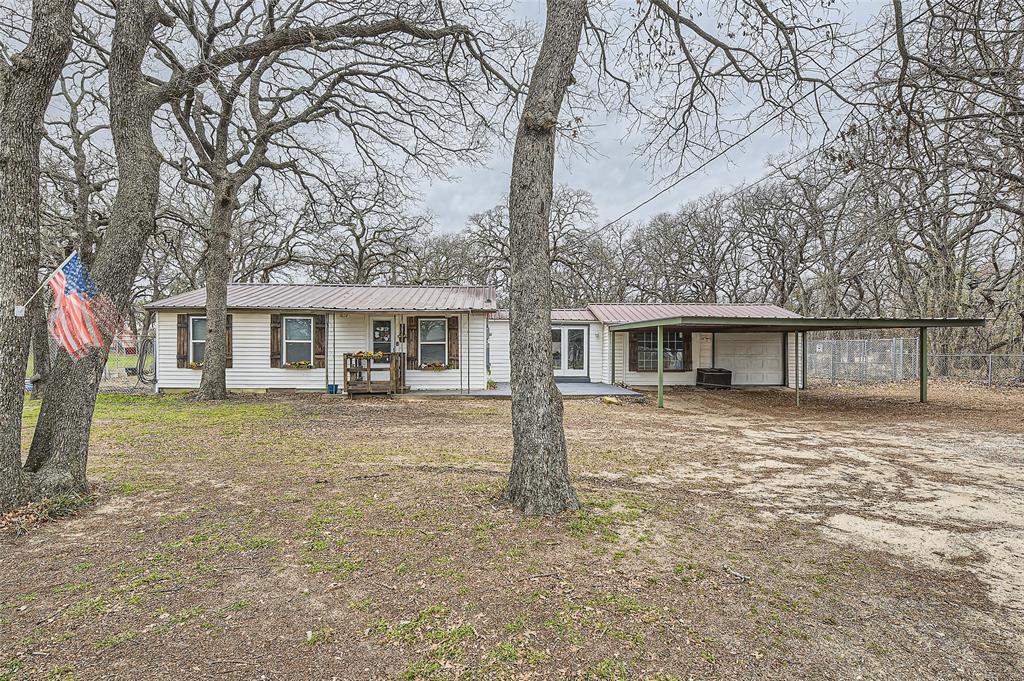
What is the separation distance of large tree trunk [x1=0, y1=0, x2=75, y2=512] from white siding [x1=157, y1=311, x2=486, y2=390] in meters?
9.34

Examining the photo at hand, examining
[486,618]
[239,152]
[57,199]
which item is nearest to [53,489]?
[486,618]

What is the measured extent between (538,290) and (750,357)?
46.9 feet

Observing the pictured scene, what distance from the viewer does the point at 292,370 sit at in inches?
517

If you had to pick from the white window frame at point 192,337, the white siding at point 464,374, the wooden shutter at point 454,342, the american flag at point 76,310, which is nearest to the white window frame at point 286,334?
the white window frame at point 192,337

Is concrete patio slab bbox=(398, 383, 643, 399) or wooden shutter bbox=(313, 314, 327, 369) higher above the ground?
wooden shutter bbox=(313, 314, 327, 369)

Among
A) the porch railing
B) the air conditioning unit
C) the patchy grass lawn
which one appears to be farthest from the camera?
the air conditioning unit

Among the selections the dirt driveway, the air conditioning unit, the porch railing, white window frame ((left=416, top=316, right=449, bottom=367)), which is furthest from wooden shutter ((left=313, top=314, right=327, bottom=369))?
the air conditioning unit

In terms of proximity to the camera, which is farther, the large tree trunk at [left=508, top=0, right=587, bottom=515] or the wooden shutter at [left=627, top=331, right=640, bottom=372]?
the wooden shutter at [left=627, top=331, right=640, bottom=372]

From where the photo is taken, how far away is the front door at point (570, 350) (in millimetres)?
16219

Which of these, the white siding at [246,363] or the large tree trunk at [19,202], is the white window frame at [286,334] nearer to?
the white siding at [246,363]

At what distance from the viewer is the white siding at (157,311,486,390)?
1305 cm

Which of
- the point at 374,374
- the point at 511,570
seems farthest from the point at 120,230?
the point at 374,374

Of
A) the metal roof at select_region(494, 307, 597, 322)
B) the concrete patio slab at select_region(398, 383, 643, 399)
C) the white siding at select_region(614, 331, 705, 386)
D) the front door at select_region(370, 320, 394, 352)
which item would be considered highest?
the metal roof at select_region(494, 307, 597, 322)

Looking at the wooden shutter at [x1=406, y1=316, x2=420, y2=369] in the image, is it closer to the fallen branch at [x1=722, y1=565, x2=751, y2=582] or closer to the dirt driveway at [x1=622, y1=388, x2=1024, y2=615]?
the dirt driveway at [x1=622, y1=388, x2=1024, y2=615]
